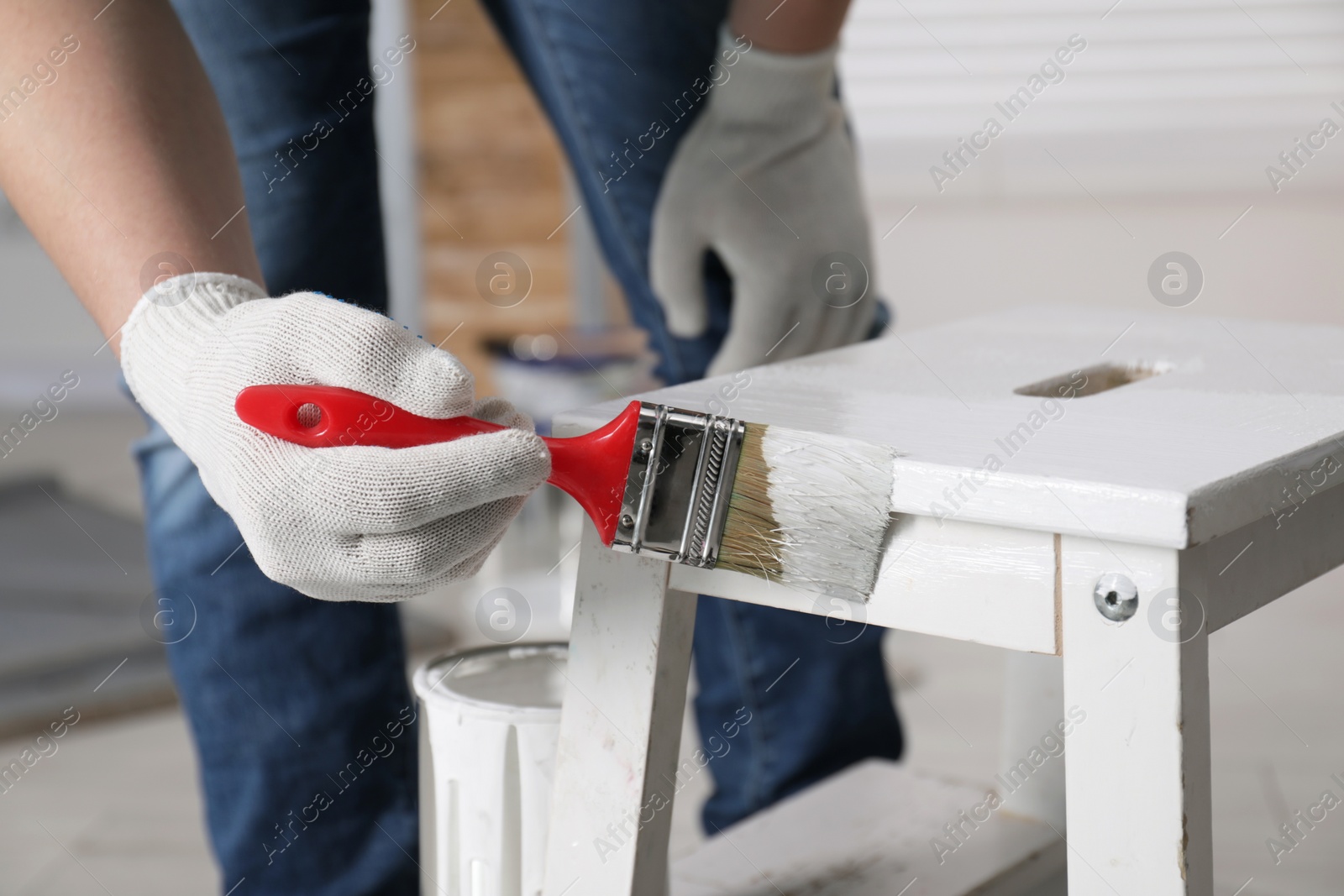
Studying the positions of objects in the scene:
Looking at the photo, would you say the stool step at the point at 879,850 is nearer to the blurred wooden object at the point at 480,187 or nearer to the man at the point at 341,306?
the man at the point at 341,306

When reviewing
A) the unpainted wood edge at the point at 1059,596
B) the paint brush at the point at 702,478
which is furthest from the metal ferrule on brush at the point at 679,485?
the unpainted wood edge at the point at 1059,596

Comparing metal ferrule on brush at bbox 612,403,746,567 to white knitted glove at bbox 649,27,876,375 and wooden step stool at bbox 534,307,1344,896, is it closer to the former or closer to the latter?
wooden step stool at bbox 534,307,1344,896

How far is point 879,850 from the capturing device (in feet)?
2.59

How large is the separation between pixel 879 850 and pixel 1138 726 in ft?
1.19

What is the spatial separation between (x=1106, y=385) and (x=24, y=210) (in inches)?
22.1

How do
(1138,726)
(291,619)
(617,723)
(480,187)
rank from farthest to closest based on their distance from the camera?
(480,187), (291,619), (617,723), (1138,726)

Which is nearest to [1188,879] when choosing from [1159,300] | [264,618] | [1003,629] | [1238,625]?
[1003,629]

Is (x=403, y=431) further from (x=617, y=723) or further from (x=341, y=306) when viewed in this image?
(x=617, y=723)

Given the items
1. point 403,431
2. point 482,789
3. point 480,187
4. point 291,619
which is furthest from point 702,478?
point 480,187

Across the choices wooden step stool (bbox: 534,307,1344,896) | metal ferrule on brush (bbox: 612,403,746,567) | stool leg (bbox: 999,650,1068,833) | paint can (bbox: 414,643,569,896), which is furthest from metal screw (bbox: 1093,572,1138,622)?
stool leg (bbox: 999,650,1068,833)

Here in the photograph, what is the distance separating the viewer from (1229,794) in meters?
1.19

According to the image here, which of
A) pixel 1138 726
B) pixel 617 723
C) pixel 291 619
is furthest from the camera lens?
pixel 291 619

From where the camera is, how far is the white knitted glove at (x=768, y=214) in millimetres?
865

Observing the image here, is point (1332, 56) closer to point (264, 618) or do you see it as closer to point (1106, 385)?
point (1106, 385)
